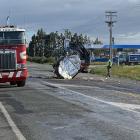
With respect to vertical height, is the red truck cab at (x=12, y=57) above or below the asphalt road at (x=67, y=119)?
above

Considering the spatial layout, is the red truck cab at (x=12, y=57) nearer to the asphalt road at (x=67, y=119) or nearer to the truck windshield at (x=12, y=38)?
the truck windshield at (x=12, y=38)

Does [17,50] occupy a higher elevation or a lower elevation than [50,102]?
higher

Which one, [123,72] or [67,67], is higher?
[67,67]

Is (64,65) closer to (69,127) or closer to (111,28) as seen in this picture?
(69,127)

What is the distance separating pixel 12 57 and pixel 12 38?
3.19ft

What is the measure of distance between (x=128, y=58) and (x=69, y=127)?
106 metres

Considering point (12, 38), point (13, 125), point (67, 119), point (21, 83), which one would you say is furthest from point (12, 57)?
point (13, 125)

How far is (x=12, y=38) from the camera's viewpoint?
2573 centimetres

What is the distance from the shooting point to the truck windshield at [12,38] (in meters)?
25.6

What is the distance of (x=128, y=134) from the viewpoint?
10.7 metres

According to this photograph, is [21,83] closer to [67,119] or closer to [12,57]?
[12,57]

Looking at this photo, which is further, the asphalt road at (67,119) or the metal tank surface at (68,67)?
the metal tank surface at (68,67)

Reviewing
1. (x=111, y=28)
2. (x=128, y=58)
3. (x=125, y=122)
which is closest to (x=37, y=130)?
(x=125, y=122)

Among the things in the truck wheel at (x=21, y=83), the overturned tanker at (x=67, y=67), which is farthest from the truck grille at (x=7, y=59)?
the overturned tanker at (x=67, y=67)
